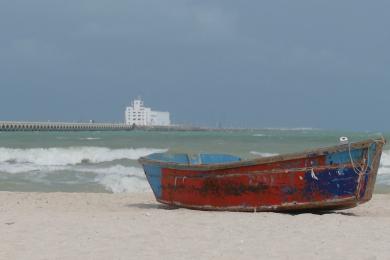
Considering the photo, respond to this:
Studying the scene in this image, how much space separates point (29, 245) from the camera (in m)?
6.23

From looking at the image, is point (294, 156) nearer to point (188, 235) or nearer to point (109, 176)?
point (188, 235)

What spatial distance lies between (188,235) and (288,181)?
2.42 meters

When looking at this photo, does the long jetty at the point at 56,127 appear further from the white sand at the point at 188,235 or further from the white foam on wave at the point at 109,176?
the white sand at the point at 188,235

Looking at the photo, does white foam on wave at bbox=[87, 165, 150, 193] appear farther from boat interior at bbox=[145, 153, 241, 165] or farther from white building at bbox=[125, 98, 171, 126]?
white building at bbox=[125, 98, 171, 126]

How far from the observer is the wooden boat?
843 centimetres

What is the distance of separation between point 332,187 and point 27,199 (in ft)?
21.5

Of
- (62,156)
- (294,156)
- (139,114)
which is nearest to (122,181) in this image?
(294,156)

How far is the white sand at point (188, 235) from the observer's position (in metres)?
5.79

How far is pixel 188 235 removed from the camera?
22.5 ft

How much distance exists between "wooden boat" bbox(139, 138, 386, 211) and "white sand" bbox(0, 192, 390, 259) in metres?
0.26

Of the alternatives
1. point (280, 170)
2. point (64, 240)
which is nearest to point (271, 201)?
point (280, 170)

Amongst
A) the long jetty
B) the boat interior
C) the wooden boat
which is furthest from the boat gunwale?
the long jetty

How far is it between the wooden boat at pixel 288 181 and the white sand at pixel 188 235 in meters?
0.26

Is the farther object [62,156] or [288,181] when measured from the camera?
[62,156]
